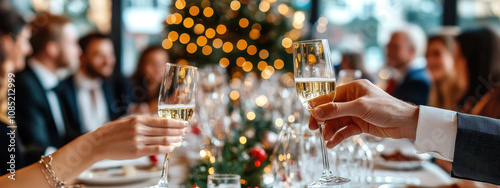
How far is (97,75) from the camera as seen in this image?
162 inches

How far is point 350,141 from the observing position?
1.31m

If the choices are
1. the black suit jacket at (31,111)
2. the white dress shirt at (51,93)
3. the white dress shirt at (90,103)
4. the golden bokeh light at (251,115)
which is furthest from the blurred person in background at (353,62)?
the black suit jacket at (31,111)

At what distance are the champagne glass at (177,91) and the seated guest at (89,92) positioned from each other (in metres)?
2.87

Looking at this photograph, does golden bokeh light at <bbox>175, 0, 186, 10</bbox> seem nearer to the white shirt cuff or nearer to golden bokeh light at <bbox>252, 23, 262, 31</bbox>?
golden bokeh light at <bbox>252, 23, 262, 31</bbox>

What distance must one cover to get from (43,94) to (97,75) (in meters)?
1.38

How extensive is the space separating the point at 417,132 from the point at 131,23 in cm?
517

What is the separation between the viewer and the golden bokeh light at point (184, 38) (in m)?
4.65

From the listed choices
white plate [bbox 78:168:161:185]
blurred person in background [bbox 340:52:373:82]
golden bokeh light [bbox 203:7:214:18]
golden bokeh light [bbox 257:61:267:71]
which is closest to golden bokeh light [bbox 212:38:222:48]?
golden bokeh light [bbox 203:7:214:18]

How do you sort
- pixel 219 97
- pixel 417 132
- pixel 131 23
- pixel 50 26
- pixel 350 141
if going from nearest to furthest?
pixel 417 132 → pixel 350 141 → pixel 219 97 → pixel 50 26 → pixel 131 23

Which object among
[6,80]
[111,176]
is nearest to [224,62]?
[6,80]

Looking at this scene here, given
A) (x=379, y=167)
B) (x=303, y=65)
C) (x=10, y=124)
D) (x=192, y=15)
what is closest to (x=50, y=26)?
(x=192, y=15)

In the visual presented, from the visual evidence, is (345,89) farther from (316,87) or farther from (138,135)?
(138,135)

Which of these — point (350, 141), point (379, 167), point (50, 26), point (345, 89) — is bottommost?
point (379, 167)

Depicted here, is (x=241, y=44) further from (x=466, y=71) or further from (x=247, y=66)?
(x=466, y=71)
